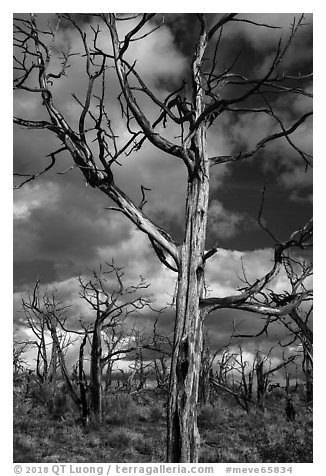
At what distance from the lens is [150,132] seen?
6113 millimetres

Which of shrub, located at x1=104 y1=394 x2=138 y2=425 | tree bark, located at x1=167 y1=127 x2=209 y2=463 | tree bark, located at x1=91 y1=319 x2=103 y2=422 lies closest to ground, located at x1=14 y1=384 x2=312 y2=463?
shrub, located at x1=104 y1=394 x2=138 y2=425

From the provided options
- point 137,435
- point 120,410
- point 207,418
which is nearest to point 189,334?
point 137,435

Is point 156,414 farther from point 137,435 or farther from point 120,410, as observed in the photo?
point 137,435

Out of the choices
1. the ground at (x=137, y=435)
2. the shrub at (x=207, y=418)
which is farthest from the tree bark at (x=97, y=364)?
the shrub at (x=207, y=418)

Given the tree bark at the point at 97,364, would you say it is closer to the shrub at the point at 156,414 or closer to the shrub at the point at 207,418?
the shrub at the point at 156,414

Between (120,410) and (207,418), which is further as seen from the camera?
(120,410)

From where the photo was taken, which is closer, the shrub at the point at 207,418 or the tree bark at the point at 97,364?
the tree bark at the point at 97,364

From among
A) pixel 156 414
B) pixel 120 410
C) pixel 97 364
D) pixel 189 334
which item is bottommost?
pixel 156 414
